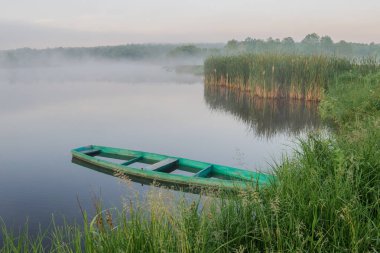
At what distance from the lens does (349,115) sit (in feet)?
30.5

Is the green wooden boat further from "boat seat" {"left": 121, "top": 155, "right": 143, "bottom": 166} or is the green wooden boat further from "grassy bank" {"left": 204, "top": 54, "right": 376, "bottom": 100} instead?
"grassy bank" {"left": 204, "top": 54, "right": 376, "bottom": 100}

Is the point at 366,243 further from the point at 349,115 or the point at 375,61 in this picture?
the point at 375,61

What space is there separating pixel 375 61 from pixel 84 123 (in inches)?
436

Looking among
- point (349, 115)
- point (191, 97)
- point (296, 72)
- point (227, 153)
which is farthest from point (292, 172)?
point (191, 97)

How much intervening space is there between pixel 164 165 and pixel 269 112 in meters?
7.65

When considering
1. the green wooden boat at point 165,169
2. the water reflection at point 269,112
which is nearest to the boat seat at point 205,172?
the green wooden boat at point 165,169

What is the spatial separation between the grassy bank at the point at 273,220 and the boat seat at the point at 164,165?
3.33m

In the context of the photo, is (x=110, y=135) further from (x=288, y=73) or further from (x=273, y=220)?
(x=273, y=220)

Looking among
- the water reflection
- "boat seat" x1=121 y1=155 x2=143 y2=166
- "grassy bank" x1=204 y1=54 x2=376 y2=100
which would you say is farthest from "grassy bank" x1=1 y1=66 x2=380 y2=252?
"grassy bank" x1=204 y1=54 x2=376 y2=100

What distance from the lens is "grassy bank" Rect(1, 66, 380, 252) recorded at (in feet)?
8.69

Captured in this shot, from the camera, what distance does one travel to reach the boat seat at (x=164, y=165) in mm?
7128

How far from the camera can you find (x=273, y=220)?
3.11m

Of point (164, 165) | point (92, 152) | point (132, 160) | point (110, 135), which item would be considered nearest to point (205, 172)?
point (164, 165)

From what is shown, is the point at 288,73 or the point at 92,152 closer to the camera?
the point at 92,152
